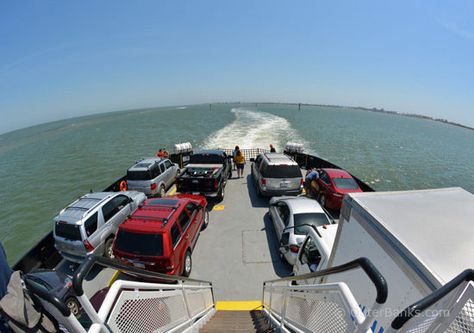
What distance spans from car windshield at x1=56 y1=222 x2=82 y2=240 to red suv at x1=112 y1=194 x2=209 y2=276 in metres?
1.46

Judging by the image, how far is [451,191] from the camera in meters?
3.12

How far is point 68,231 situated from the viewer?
19.5ft

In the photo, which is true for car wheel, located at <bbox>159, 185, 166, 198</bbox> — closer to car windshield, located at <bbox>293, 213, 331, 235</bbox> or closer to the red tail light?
the red tail light

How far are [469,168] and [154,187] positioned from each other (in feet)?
125

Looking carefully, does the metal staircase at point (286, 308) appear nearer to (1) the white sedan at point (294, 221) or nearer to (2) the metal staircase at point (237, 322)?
(2) the metal staircase at point (237, 322)

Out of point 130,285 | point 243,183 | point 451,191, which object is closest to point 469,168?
point 243,183

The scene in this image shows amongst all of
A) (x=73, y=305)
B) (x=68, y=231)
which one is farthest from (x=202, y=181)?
(x=73, y=305)

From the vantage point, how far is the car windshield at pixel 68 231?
588 cm

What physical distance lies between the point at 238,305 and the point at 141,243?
9.11ft

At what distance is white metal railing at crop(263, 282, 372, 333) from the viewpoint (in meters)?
1.54

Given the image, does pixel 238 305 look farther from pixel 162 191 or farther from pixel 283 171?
pixel 162 191

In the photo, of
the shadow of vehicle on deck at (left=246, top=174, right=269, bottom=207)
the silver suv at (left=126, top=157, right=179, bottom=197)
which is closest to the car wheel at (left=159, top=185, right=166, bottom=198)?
the silver suv at (left=126, top=157, right=179, bottom=197)

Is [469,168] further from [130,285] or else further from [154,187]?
[130,285]

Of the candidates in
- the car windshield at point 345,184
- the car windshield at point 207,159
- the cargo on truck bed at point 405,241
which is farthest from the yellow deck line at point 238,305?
the car windshield at point 207,159
